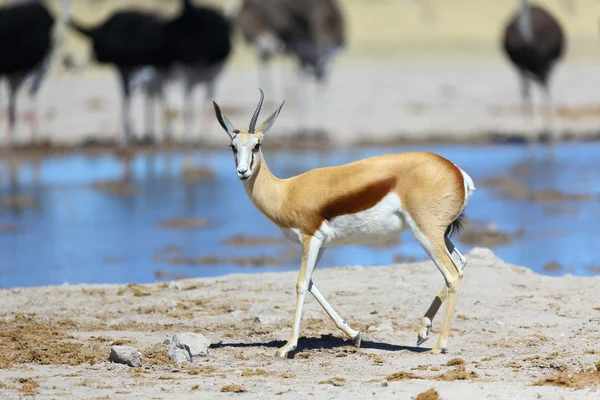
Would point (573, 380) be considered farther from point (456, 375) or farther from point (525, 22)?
point (525, 22)

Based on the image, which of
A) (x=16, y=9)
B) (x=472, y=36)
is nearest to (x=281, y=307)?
(x=16, y=9)

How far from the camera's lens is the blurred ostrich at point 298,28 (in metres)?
31.8

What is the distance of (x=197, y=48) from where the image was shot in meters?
28.3

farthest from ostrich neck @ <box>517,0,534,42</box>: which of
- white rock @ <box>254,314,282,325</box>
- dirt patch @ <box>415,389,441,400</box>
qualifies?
dirt patch @ <box>415,389,441,400</box>

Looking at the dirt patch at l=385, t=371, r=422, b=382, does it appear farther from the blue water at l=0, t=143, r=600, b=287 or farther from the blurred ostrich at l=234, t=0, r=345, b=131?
the blurred ostrich at l=234, t=0, r=345, b=131

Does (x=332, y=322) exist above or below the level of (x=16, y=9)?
below

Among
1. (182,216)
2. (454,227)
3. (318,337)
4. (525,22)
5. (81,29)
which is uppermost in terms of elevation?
(525,22)

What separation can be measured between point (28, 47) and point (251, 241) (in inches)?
551

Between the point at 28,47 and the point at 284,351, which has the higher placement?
the point at 28,47

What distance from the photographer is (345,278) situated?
10.1m

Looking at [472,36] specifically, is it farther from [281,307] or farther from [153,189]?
[281,307]

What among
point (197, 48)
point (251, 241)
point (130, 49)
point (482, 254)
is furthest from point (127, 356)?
point (197, 48)

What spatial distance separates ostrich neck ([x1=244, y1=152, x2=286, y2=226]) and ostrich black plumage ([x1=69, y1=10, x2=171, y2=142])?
1946cm

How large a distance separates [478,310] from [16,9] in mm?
20923
